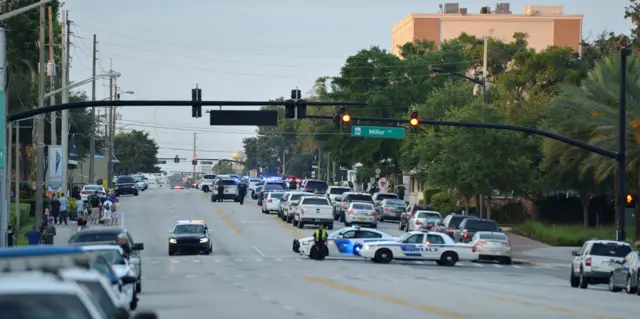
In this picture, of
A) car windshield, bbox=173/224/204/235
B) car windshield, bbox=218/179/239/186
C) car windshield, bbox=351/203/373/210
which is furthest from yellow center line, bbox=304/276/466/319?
car windshield, bbox=218/179/239/186

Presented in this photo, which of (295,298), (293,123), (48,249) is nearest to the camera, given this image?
(48,249)

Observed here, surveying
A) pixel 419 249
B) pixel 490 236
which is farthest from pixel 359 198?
pixel 419 249

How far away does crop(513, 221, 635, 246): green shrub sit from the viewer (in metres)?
57.5

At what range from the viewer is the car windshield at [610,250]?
35.3m

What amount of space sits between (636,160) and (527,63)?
57470mm

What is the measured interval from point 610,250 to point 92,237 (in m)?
15.8

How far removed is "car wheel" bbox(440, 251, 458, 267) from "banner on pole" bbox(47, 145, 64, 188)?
18038 mm

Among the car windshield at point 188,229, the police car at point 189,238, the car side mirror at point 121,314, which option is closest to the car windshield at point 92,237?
the police car at point 189,238

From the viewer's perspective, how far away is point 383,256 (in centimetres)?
4559

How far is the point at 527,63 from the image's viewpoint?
352 feet

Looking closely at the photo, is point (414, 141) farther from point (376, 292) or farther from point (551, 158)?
point (376, 292)

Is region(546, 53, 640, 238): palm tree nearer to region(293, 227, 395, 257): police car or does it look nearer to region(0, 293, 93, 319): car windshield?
region(293, 227, 395, 257): police car

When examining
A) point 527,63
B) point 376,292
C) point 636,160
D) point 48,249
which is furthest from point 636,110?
point 527,63

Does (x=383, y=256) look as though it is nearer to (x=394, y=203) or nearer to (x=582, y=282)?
(x=582, y=282)
